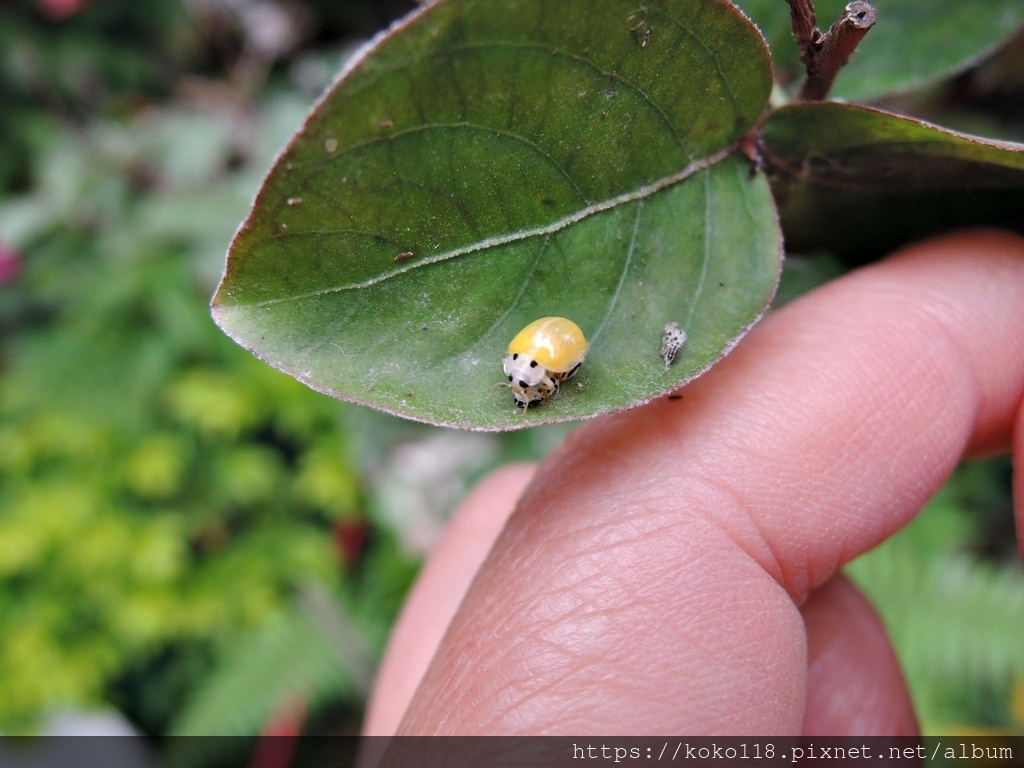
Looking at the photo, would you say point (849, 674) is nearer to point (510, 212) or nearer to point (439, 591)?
point (439, 591)

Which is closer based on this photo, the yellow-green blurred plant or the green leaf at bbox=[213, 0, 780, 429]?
the green leaf at bbox=[213, 0, 780, 429]

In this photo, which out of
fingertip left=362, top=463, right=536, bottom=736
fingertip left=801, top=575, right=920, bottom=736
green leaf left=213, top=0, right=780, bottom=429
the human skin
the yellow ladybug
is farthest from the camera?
fingertip left=362, top=463, right=536, bottom=736

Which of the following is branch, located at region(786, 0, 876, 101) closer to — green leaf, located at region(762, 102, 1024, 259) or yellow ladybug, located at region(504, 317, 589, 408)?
green leaf, located at region(762, 102, 1024, 259)

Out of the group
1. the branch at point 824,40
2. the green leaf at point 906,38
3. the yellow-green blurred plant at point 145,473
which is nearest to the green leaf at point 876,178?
the branch at point 824,40

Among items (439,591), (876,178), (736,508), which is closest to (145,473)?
(439,591)

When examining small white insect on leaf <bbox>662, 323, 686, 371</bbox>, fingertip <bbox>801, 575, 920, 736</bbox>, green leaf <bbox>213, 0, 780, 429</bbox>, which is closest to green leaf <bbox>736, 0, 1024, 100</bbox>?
green leaf <bbox>213, 0, 780, 429</bbox>

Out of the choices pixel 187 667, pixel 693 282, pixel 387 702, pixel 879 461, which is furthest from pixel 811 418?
pixel 187 667
